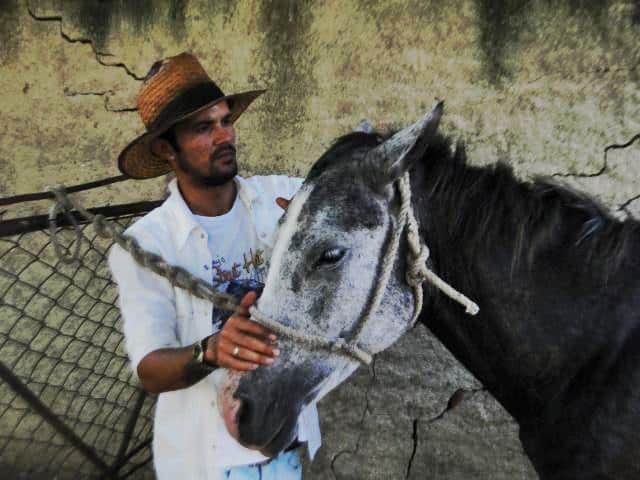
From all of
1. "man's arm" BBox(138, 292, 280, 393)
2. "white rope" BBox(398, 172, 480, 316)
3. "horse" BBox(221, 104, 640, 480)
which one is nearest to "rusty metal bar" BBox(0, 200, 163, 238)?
"man's arm" BBox(138, 292, 280, 393)

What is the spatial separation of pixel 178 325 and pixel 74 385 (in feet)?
6.11

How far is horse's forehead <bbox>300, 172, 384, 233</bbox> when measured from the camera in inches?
54.3

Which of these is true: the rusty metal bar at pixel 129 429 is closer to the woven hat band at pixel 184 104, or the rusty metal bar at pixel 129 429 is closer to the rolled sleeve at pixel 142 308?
the rolled sleeve at pixel 142 308

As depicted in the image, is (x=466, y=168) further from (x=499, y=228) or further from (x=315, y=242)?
(x=315, y=242)

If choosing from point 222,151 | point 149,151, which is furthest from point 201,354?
point 149,151

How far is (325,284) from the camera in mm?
1371

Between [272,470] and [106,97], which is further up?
[106,97]

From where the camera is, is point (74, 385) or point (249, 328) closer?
point (249, 328)

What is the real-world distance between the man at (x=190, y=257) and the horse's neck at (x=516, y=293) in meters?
0.55

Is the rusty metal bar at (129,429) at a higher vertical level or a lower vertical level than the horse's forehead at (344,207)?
lower

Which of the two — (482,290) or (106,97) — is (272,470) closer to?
(482,290)

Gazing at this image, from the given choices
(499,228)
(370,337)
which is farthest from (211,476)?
(499,228)

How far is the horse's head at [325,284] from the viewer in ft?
4.48

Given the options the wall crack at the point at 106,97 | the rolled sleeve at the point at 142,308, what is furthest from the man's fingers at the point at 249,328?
the wall crack at the point at 106,97
